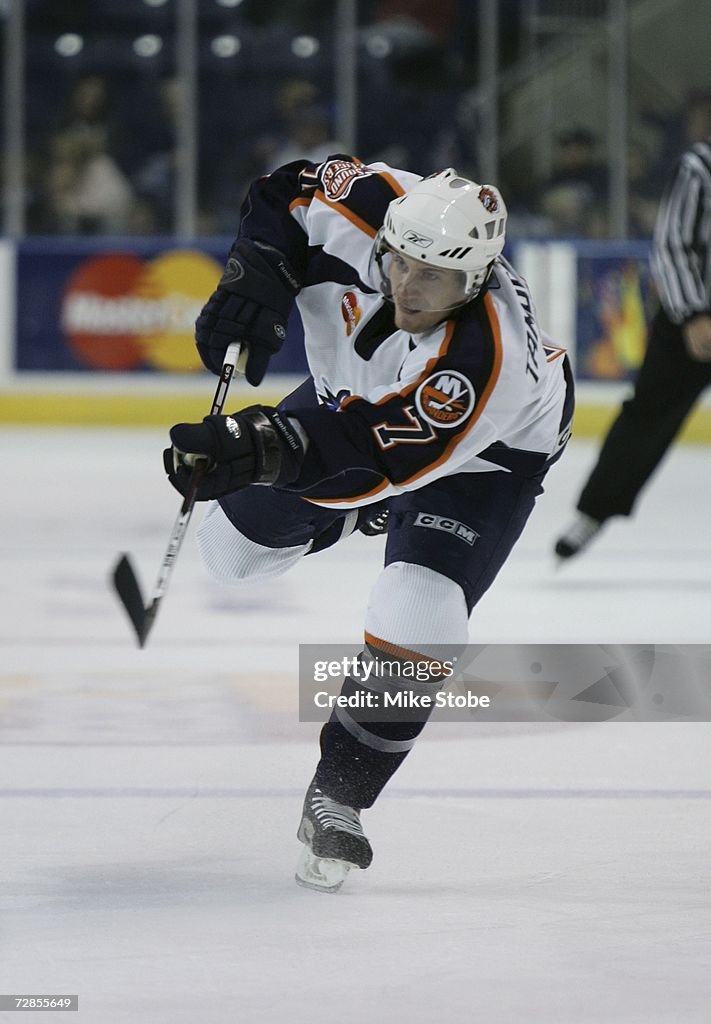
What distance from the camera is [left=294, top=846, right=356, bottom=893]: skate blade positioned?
234 cm

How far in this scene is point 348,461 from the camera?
2.22 meters

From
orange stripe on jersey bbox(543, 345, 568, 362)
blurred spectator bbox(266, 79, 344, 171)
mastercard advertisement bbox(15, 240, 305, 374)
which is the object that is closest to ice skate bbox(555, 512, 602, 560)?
orange stripe on jersey bbox(543, 345, 568, 362)

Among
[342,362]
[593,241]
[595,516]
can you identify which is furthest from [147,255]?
[342,362]

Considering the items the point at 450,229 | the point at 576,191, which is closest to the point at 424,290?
the point at 450,229

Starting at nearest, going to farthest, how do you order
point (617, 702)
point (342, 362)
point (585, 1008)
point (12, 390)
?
point (585, 1008) → point (342, 362) → point (617, 702) → point (12, 390)

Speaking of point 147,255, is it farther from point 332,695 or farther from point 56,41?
point 332,695

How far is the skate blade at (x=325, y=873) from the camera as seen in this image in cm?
234

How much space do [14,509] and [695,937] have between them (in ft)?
13.8

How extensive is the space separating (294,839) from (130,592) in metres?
0.43

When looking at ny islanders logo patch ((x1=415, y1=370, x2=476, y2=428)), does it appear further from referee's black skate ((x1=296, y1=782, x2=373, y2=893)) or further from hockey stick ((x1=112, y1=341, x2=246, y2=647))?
referee's black skate ((x1=296, y1=782, x2=373, y2=893))

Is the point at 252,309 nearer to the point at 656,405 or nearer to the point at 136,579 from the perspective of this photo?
the point at 136,579

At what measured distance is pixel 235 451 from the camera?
83.9 inches

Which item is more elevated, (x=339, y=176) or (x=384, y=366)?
(x=339, y=176)

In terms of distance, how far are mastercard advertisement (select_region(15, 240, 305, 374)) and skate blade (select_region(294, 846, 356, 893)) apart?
238 inches
